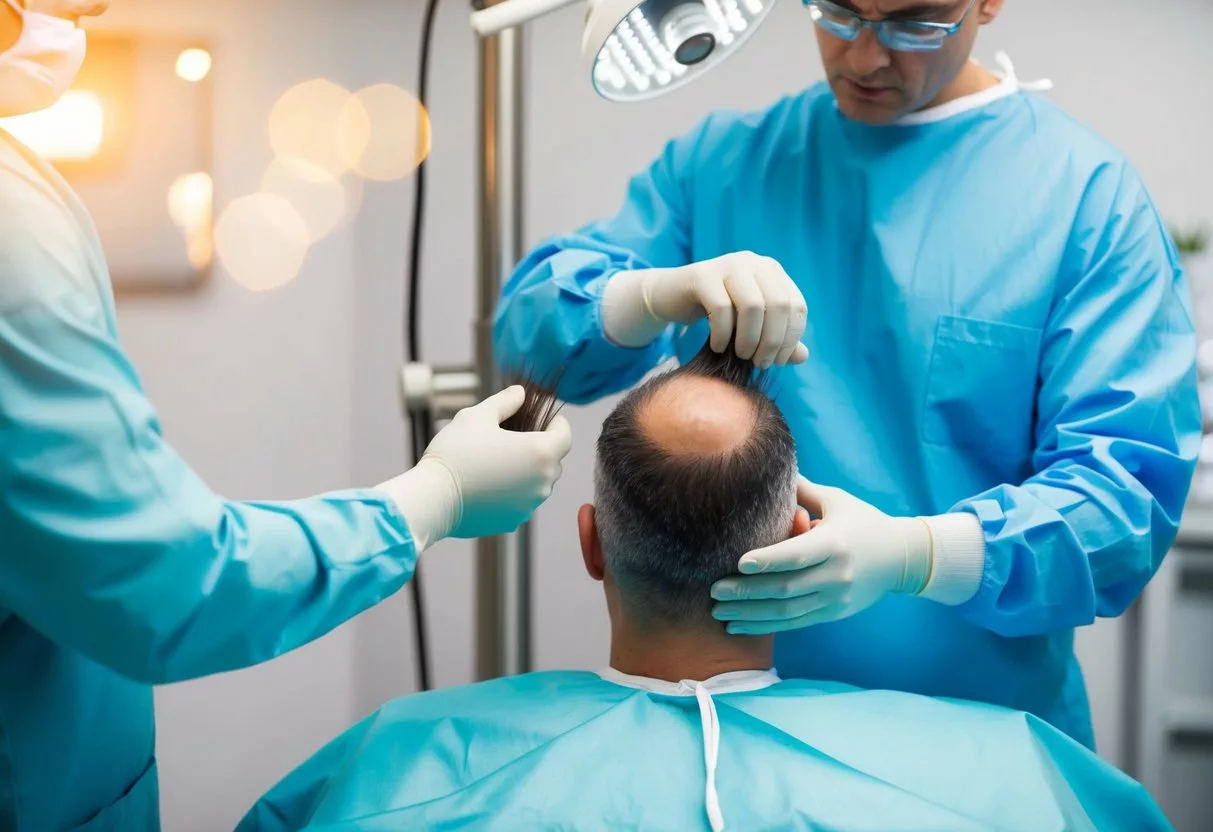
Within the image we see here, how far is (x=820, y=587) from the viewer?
4.15 feet

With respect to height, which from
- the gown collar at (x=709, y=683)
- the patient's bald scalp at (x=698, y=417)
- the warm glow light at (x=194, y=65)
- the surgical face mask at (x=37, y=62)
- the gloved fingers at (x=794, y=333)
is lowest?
the gown collar at (x=709, y=683)

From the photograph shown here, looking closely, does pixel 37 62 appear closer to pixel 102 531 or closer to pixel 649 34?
pixel 102 531

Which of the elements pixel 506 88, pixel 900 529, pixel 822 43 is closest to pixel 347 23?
pixel 506 88

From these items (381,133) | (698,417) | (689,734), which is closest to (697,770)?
(689,734)

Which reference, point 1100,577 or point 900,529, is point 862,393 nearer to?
point 900,529

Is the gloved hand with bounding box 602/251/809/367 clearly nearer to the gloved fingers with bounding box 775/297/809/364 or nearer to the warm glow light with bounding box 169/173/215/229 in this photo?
the gloved fingers with bounding box 775/297/809/364

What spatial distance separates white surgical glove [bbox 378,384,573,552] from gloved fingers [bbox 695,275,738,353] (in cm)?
24

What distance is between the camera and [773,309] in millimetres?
1323

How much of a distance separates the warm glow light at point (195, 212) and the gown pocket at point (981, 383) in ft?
5.31

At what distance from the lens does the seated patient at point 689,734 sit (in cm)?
113

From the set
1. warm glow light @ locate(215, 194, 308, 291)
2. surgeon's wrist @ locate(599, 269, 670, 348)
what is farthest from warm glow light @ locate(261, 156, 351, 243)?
surgeon's wrist @ locate(599, 269, 670, 348)

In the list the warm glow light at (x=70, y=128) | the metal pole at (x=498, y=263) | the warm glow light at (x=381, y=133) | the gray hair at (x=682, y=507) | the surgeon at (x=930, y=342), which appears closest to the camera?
the gray hair at (x=682, y=507)

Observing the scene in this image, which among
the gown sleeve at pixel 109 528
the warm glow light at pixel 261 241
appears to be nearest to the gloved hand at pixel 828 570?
the gown sleeve at pixel 109 528

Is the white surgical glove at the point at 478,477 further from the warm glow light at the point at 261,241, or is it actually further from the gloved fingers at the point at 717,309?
the warm glow light at the point at 261,241
